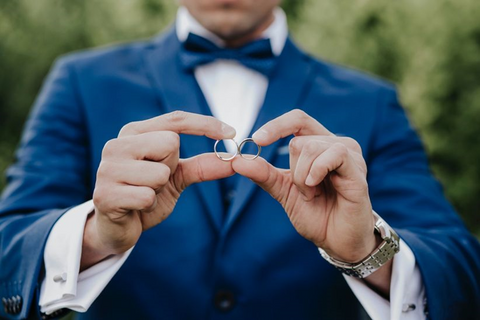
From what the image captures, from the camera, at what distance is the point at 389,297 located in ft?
5.68

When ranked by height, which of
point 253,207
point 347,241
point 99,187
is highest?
point 99,187

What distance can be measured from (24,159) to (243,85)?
2.94 feet

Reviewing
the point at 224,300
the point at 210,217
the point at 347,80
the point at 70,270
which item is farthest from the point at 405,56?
the point at 70,270

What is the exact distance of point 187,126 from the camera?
4.73 feet

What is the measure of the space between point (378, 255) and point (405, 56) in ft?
8.25

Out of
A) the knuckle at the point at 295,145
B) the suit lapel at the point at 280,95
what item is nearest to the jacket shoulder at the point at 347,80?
the suit lapel at the point at 280,95

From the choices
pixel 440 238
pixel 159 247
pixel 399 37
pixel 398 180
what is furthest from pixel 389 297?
pixel 399 37

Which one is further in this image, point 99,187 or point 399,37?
point 399,37

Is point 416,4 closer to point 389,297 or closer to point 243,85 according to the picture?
point 243,85

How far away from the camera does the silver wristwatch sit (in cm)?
159

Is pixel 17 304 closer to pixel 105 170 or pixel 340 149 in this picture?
pixel 105 170

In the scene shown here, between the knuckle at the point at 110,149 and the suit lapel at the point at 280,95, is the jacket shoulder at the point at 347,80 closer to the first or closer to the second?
the suit lapel at the point at 280,95

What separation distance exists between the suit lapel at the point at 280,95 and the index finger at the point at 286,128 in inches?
18.6

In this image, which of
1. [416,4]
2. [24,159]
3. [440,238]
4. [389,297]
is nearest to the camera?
[389,297]
